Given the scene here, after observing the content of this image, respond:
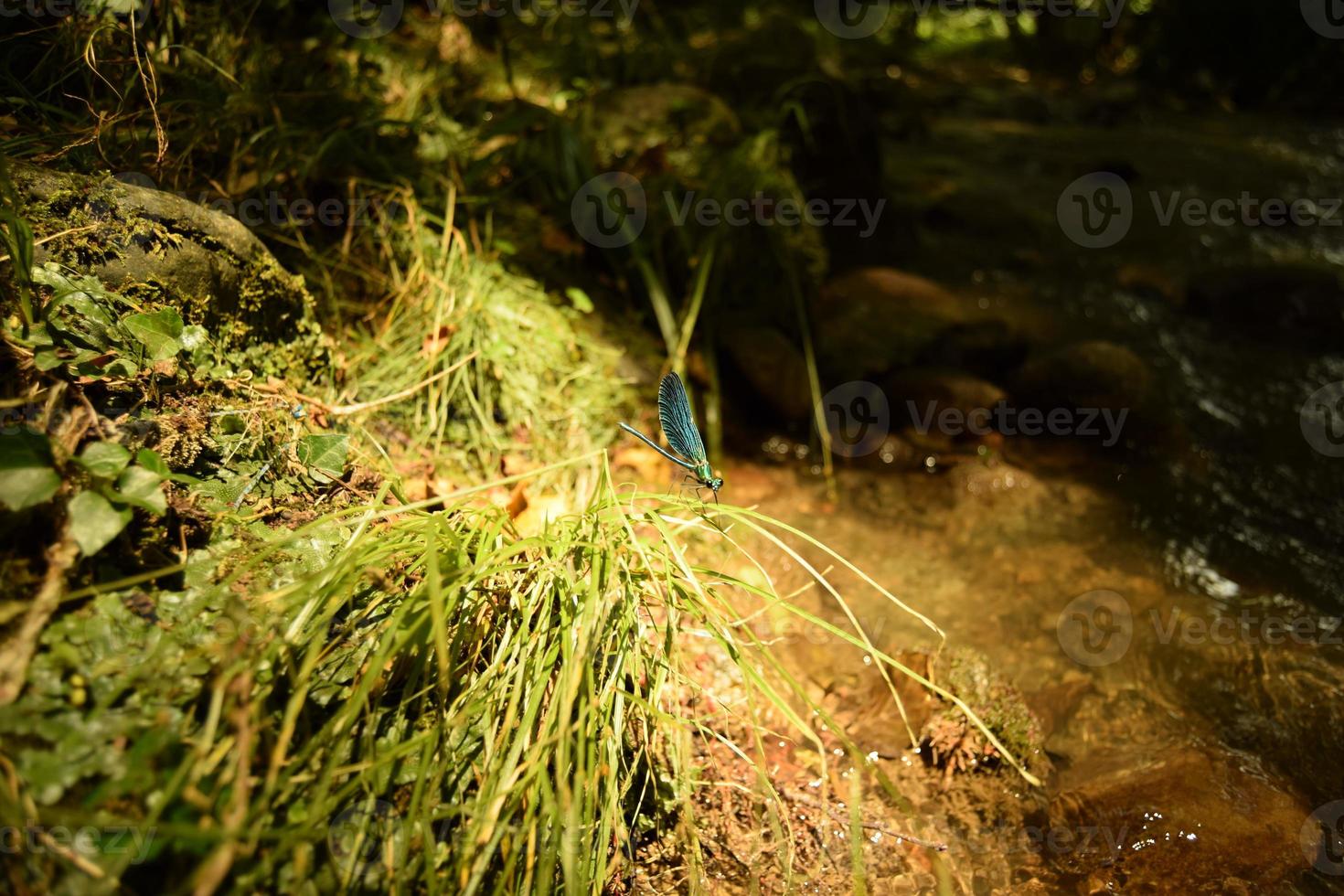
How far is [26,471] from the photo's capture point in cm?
113

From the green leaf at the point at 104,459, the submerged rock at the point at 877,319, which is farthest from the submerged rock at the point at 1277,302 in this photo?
the green leaf at the point at 104,459

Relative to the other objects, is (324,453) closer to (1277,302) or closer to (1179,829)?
(1179,829)

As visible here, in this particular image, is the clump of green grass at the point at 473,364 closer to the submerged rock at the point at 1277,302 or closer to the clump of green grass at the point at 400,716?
the clump of green grass at the point at 400,716

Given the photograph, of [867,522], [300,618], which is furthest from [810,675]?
[300,618]

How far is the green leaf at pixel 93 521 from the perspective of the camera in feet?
3.73

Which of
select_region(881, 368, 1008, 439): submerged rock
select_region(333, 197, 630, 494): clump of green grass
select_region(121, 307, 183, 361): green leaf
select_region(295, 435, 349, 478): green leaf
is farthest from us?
select_region(881, 368, 1008, 439): submerged rock

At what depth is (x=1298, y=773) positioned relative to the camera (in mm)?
1786

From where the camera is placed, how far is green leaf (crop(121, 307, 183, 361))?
154 cm

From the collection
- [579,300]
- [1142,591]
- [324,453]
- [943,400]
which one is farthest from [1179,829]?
[579,300]

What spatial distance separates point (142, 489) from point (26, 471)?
151mm

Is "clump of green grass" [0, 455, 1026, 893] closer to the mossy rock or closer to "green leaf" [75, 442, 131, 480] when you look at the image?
"green leaf" [75, 442, 131, 480]

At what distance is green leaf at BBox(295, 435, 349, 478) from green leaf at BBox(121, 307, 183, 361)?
0.33 metres

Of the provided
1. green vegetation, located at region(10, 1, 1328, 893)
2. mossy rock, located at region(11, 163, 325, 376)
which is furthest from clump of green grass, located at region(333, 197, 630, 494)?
mossy rock, located at region(11, 163, 325, 376)

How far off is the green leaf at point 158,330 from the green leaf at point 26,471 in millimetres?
456
